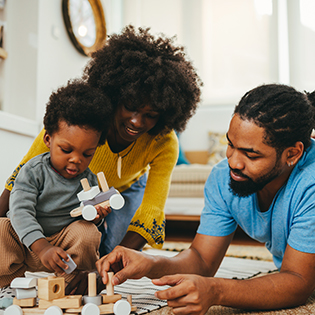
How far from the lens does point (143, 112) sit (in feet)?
3.87

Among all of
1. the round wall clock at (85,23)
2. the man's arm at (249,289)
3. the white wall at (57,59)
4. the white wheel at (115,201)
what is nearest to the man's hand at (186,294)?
the man's arm at (249,289)

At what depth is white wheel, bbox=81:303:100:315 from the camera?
2.57ft

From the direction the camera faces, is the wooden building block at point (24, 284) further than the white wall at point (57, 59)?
No

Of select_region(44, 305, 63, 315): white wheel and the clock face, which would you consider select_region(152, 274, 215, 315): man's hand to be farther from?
the clock face

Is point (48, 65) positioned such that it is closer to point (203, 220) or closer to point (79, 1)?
point (79, 1)

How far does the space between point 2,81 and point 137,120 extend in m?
1.59

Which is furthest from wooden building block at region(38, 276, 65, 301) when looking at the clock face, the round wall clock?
the clock face

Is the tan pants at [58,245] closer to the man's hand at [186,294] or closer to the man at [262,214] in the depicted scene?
the man at [262,214]

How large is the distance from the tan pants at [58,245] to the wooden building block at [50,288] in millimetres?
211

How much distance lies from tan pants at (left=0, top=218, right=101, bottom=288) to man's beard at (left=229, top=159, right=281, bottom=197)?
0.45 m

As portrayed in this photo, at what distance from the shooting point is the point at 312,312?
0.92 metres

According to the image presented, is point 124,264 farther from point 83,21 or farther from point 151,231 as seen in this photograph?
point 83,21

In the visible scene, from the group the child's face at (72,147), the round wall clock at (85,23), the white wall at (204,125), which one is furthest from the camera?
the white wall at (204,125)

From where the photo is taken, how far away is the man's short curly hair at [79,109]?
1022mm
